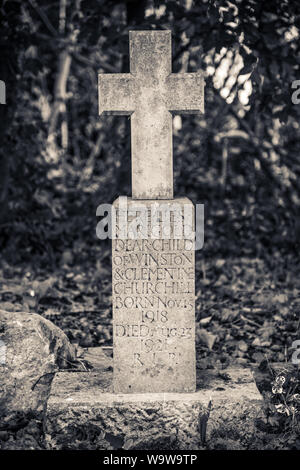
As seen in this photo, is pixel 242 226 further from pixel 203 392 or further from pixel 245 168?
pixel 203 392

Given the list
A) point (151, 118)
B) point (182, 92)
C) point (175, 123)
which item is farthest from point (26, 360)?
point (175, 123)

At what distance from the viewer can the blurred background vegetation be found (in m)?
6.71

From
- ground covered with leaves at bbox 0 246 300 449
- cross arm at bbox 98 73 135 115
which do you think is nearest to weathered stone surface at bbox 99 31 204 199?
cross arm at bbox 98 73 135 115

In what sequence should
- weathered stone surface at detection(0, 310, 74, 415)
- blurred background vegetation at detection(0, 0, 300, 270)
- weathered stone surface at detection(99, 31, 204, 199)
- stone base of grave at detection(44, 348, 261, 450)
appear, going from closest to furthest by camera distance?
1. stone base of grave at detection(44, 348, 261, 450)
2. weathered stone surface at detection(99, 31, 204, 199)
3. weathered stone surface at detection(0, 310, 74, 415)
4. blurred background vegetation at detection(0, 0, 300, 270)

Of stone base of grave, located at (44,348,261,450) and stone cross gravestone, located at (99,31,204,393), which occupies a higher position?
stone cross gravestone, located at (99,31,204,393)

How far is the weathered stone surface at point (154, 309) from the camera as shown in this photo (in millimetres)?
4418

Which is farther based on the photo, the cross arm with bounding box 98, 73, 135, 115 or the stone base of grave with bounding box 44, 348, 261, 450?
the cross arm with bounding box 98, 73, 135, 115

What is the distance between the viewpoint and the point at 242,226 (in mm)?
10289

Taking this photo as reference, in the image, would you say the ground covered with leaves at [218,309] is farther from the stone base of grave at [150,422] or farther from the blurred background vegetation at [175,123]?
the blurred background vegetation at [175,123]

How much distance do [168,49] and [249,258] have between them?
16.6ft

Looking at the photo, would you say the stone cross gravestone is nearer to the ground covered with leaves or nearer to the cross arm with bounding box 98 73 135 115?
the cross arm with bounding box 98 73 135 115

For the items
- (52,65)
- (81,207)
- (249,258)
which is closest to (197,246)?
(249,258)

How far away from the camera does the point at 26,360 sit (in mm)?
4762

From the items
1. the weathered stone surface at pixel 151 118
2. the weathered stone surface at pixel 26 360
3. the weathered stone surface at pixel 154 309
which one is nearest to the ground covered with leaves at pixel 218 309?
the weathered stone surface at pixel 26 360
